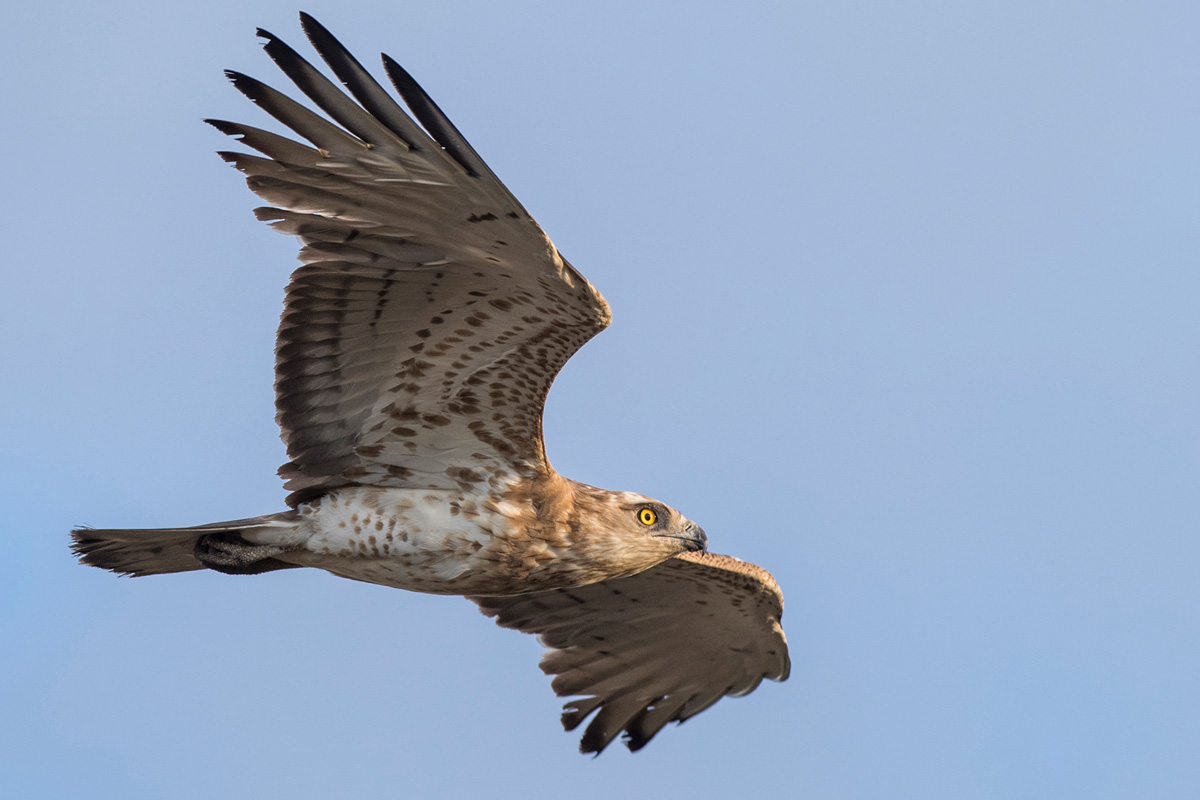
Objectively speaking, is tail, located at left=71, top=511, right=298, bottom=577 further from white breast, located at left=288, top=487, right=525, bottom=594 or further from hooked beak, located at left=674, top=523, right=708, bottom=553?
hooked beak, located at left=674, top=523, right=708, bottom=553

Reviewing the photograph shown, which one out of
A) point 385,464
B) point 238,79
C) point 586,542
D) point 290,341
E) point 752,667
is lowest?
point 752,667

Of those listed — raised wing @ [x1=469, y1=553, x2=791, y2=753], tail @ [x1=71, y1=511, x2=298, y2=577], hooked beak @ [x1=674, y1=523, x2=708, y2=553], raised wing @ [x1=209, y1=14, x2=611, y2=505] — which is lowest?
raised wing @ [x1=469, y1=553, x2=791, y2=753]

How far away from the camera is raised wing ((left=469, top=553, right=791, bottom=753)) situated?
1079cm

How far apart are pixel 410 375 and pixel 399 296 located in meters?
0.68

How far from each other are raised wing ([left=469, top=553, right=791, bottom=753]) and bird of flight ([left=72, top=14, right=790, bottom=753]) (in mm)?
617

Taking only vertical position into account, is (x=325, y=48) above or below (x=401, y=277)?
above

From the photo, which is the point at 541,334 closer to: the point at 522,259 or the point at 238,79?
the point at 522,259

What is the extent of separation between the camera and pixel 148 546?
336 inches

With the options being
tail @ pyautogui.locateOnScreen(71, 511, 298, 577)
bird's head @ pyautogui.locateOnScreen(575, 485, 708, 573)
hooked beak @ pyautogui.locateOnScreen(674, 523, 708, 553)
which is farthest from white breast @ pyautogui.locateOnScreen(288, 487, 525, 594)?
hooked beak @ pyautogui.locateOnScreen(674, 523, 708, 553)

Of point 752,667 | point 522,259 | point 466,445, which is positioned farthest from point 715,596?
point 522,259

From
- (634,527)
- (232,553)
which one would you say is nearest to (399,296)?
(232,553)

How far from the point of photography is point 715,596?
10.6 metres

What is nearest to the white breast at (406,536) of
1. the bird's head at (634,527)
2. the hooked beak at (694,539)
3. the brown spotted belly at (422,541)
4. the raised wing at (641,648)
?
the brown spotted belly at (422,541)

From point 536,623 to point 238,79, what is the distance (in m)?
5.51
